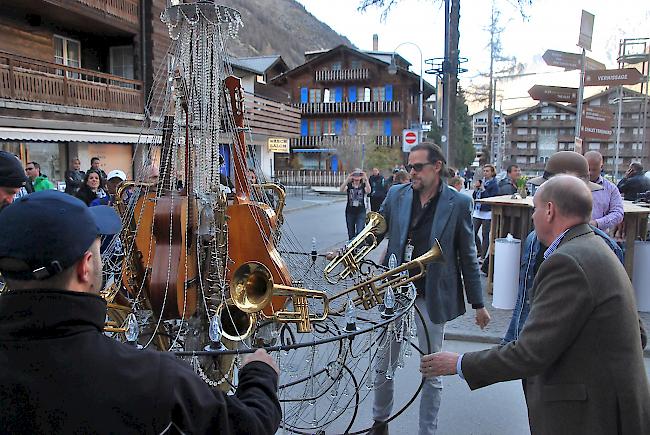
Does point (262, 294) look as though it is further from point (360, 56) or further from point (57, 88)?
point (360, 56)

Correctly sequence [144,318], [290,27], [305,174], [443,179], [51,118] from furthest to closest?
[290,27], [305,174], [51,118], [443,179], [144,318]

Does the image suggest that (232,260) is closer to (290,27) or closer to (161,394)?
(161,394)

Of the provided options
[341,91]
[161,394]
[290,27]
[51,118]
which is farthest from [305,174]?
[290,27]

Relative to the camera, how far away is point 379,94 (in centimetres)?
4541

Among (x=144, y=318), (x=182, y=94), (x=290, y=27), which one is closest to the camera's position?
(x=182, y=94)

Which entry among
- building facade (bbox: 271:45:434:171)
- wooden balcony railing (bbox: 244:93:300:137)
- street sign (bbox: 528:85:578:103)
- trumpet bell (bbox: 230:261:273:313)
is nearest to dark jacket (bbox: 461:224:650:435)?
trumpet bell (bbox: 230:261:273:313)

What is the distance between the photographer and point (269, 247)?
137 inches

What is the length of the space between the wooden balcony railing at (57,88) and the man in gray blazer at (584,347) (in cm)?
1357

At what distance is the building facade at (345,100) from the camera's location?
147 feet

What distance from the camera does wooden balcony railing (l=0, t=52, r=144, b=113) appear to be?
12594mm

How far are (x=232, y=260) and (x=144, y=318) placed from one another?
2.12 feet

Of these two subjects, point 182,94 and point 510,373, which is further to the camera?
point 182,94

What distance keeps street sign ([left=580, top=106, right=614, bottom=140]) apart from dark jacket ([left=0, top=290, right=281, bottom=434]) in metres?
11.6

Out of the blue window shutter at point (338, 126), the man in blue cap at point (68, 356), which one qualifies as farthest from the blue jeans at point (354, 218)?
the blue window shutter at point (338, 126)
